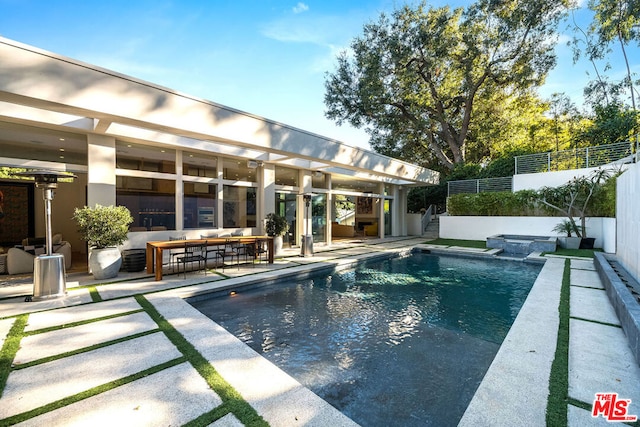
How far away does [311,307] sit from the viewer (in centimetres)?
529

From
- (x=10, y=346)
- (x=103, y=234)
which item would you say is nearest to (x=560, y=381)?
(x=10, y=346)

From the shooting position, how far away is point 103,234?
20.6 feet

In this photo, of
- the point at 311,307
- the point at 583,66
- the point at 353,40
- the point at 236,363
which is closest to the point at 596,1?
the point at 583,66

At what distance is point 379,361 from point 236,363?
161 cm

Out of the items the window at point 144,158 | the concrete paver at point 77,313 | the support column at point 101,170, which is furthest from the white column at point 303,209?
the concrete paver at point 77,313

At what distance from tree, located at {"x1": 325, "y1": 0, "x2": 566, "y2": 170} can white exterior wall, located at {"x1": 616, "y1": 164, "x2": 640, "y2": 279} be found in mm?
14511

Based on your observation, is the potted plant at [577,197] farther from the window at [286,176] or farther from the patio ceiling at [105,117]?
the window at [286,176]

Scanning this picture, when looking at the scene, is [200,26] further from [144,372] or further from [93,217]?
[144,372]

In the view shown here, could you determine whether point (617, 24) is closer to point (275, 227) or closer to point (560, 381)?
point (275, 227)

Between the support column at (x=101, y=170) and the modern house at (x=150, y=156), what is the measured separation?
0.02 metres

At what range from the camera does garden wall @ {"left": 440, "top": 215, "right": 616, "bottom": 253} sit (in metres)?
10.8

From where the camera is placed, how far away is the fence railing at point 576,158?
12055 millimetres

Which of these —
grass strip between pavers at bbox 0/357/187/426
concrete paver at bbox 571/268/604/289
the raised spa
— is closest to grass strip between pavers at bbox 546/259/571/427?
concrete paver at bbox 571/268/604/289

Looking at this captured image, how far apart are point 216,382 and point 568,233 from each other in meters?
14.2
